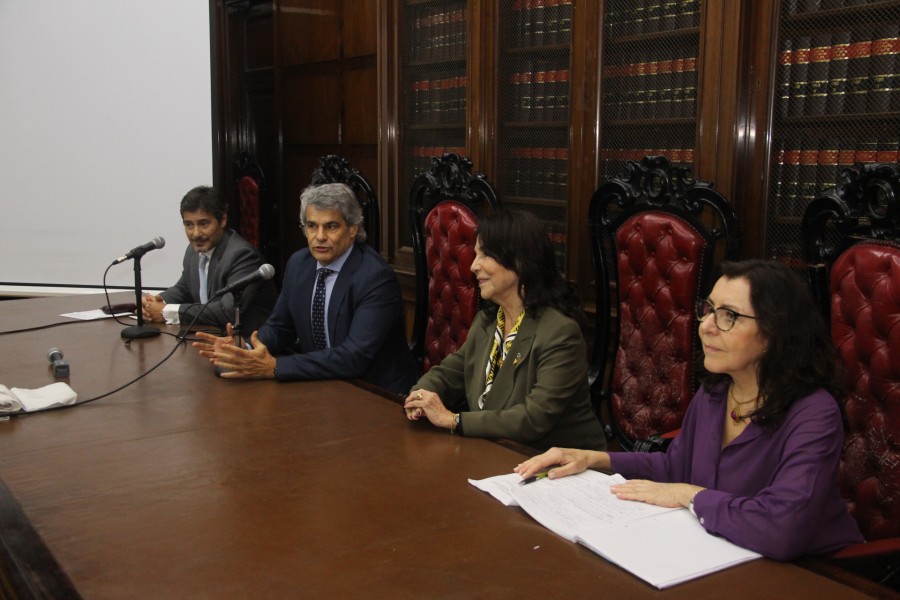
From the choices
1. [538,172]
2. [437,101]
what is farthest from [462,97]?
[538,172]

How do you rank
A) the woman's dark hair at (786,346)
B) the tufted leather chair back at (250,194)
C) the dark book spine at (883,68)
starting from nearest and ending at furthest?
1. the woman's dark hair at (786,346)
2. the dark book spine at (883,68)
3. the tufted leather chair back at (250,194)

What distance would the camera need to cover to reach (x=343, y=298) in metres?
3.03

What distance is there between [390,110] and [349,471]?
2851 mm

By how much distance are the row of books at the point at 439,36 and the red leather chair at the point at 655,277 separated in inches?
56.9

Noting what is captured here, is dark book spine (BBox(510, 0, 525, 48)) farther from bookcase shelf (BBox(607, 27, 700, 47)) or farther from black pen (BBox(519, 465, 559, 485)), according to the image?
black pen (BBox(519, 465, 559, 485))

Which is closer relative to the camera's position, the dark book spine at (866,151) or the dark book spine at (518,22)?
the dark book spine at (866,151)

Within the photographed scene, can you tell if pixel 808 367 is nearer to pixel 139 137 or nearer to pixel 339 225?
pixel 339 225

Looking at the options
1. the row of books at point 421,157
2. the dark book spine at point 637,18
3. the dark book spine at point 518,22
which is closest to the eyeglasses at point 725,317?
the dark book spine at point 637,18

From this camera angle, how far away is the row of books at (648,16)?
3047mm

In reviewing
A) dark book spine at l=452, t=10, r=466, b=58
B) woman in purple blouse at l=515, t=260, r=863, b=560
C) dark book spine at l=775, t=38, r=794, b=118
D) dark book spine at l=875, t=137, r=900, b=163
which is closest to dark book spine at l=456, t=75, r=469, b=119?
dark book spine at l=452, t=10, r=466, b=58

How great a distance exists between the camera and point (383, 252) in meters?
4.54

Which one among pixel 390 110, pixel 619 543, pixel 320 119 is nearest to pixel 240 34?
pixel 320 119

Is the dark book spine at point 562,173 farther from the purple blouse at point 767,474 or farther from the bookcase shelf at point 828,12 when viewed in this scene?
the purple blouse at point 767,474

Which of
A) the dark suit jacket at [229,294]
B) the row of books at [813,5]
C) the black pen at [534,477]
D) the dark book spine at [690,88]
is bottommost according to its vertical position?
the black pen at [534,477]
